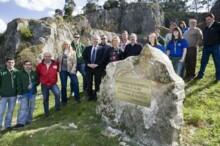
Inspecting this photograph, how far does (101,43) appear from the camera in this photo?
1002 cm

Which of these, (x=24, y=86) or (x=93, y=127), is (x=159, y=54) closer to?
(x=93, y=127)

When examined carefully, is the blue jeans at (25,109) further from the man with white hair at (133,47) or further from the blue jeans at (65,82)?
the man with white hair at (133,47)

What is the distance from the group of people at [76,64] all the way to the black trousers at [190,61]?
0.15ft

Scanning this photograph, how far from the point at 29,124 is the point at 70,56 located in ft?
7.51

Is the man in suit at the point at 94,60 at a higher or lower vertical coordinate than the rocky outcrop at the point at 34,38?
lower

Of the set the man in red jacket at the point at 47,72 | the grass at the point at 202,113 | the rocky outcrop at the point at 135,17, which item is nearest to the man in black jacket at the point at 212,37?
the grass at the point at 202,113

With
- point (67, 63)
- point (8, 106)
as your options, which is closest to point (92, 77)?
point (67, 63)

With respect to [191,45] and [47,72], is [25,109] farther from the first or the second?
[191,45]

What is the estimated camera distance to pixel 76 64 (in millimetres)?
10594

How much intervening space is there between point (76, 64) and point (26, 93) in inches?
73.5

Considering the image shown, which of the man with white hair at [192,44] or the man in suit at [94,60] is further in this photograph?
the man with white hair at [192,44]

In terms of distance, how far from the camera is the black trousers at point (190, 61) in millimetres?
10938

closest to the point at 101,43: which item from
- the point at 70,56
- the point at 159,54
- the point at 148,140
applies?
the point at 70,56

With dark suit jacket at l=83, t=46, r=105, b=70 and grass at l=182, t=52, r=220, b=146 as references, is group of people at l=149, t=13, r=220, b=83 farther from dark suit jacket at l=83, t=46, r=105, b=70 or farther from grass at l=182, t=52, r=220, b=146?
dark suit jacket at l=83, t=46, r=105, b=70
